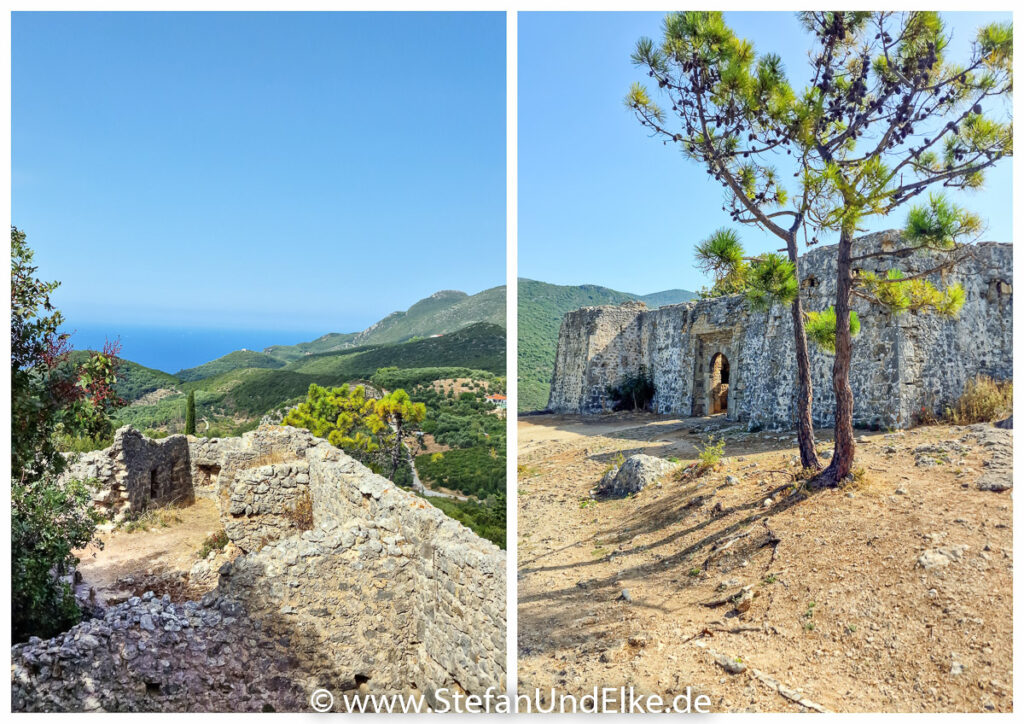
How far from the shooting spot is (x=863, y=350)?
645 cm

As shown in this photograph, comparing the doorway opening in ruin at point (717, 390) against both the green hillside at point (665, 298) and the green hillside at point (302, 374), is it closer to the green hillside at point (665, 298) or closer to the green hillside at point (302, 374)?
the green hillside at point (665, 298)

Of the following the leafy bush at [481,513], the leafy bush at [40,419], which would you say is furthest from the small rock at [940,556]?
the leafy bush at [481,513]

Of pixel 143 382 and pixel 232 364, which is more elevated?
pixel 232 364

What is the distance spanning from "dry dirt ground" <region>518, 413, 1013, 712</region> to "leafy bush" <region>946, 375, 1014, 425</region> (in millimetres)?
929

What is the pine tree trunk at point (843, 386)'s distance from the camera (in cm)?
411

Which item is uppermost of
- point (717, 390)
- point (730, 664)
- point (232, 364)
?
point (232, 364)

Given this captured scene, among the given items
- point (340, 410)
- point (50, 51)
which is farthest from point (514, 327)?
point (340, 410)

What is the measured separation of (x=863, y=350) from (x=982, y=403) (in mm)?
1189

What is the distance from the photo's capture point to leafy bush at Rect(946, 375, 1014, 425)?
537 centimetres

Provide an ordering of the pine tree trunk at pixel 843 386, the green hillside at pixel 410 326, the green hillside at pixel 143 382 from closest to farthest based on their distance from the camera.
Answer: the pine tree trunk at pixel 843 386
the green hillside at pixel 143 382
the green hillside at pixel 410 326

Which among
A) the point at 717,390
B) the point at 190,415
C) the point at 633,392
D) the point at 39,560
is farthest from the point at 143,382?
the point at 717,390

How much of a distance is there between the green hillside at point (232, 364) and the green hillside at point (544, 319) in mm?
4992

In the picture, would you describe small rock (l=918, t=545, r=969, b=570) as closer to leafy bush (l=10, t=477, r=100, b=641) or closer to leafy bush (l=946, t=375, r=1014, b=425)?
leafy bush (l=946, t=375, r=1014, b=425)

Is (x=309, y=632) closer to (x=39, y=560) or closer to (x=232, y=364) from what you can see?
(x=39, y=560)
